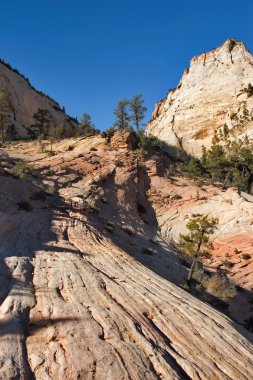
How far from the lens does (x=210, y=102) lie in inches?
2576

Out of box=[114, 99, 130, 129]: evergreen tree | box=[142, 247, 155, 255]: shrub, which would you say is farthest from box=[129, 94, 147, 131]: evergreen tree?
box=[142, 247, 155, 255]: shrub

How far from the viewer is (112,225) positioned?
26.9 metres

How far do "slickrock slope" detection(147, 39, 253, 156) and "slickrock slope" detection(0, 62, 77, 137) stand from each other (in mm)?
24595

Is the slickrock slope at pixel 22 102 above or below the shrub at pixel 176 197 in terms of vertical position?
above

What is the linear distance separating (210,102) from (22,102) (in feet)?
131

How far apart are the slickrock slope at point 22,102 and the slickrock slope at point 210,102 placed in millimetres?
24595

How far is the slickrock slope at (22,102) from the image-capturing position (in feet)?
219

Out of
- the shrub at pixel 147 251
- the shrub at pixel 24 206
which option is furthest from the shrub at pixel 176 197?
the shrub at pixel 24 206

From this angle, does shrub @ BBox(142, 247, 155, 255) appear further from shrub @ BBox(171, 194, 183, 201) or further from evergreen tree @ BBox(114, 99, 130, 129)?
evergreen tree @ BBox(114, 99, 130, 129)

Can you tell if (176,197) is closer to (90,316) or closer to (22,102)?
(90,316)

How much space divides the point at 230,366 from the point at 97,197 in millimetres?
25040

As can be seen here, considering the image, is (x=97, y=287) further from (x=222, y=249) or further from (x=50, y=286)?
(x=222, y=249)

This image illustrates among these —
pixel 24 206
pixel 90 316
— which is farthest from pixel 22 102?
pixel 90 316

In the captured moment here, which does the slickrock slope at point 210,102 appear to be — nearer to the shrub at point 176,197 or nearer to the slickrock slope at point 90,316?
the shrub at point 176,197
